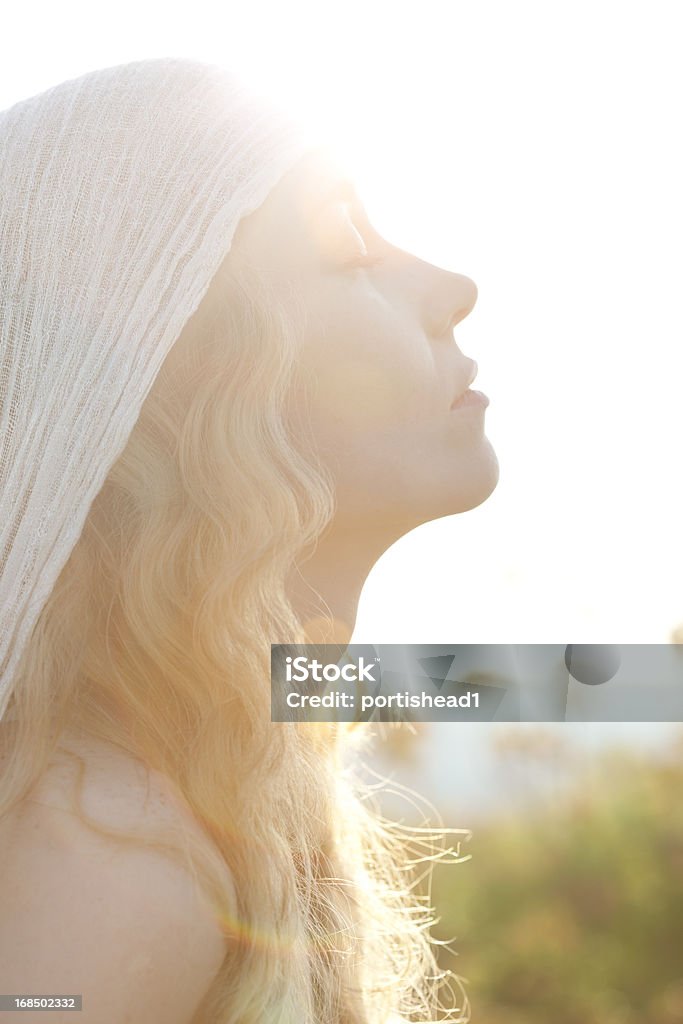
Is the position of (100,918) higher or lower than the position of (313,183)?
lower

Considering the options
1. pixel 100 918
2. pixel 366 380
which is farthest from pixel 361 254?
pixel 100 918

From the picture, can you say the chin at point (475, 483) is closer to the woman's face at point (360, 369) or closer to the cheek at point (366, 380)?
the woman's face at point (360, 369)

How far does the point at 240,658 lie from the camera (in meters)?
1.41

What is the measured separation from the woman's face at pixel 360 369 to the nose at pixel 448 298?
0.03 meters

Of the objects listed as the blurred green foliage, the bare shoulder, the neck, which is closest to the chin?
the neck

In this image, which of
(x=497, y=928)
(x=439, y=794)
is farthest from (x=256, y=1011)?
(x=497, y=928)

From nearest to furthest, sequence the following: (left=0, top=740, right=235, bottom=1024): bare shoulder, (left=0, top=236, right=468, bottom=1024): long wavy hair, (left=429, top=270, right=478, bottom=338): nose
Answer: (left=0, top=740, right=235, bottom=1024): bare shoulder, (left=0, top=236, right=468, bottom=1024): long wavy hair, (left=429, top=270, right=478, bottom=338): nose

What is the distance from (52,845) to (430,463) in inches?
31.4

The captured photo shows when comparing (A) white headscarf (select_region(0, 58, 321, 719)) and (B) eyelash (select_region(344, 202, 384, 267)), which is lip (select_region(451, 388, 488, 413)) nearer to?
(B) eyelash (select_region(344, 202, 384, 267))

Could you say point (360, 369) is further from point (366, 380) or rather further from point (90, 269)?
point (90, 269)

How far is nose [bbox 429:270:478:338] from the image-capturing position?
5.27ft

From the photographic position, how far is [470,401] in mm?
1600

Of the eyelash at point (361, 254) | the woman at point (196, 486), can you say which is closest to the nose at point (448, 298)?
the woman at point (196, 486)

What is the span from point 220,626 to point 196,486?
0.21m
